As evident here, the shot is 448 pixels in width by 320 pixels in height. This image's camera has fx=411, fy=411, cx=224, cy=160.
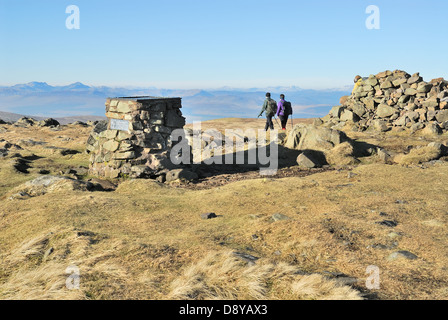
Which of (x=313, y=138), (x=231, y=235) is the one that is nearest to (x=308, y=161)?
(x=313, y=138)

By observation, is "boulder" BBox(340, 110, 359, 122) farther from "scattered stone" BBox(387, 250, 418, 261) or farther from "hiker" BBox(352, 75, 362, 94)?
"scattered stone" BBox(387, 250, 418, 261)

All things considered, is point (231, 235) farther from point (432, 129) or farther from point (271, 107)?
point (432, 129)

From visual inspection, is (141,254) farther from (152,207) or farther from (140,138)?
(140,138)

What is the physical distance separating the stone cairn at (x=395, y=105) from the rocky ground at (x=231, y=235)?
9.67m

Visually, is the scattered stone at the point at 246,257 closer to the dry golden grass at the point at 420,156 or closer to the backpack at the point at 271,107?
the dry golden grass at the point at 420,156

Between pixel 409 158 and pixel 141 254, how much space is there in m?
12.3

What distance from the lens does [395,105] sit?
26.8 metres

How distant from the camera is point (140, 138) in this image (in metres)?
15.5

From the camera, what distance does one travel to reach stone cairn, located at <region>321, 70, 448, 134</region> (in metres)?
24.5

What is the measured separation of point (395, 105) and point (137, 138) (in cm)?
1856

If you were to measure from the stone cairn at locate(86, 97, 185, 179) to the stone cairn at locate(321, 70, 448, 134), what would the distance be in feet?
48.3

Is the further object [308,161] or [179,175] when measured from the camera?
[308,161]
